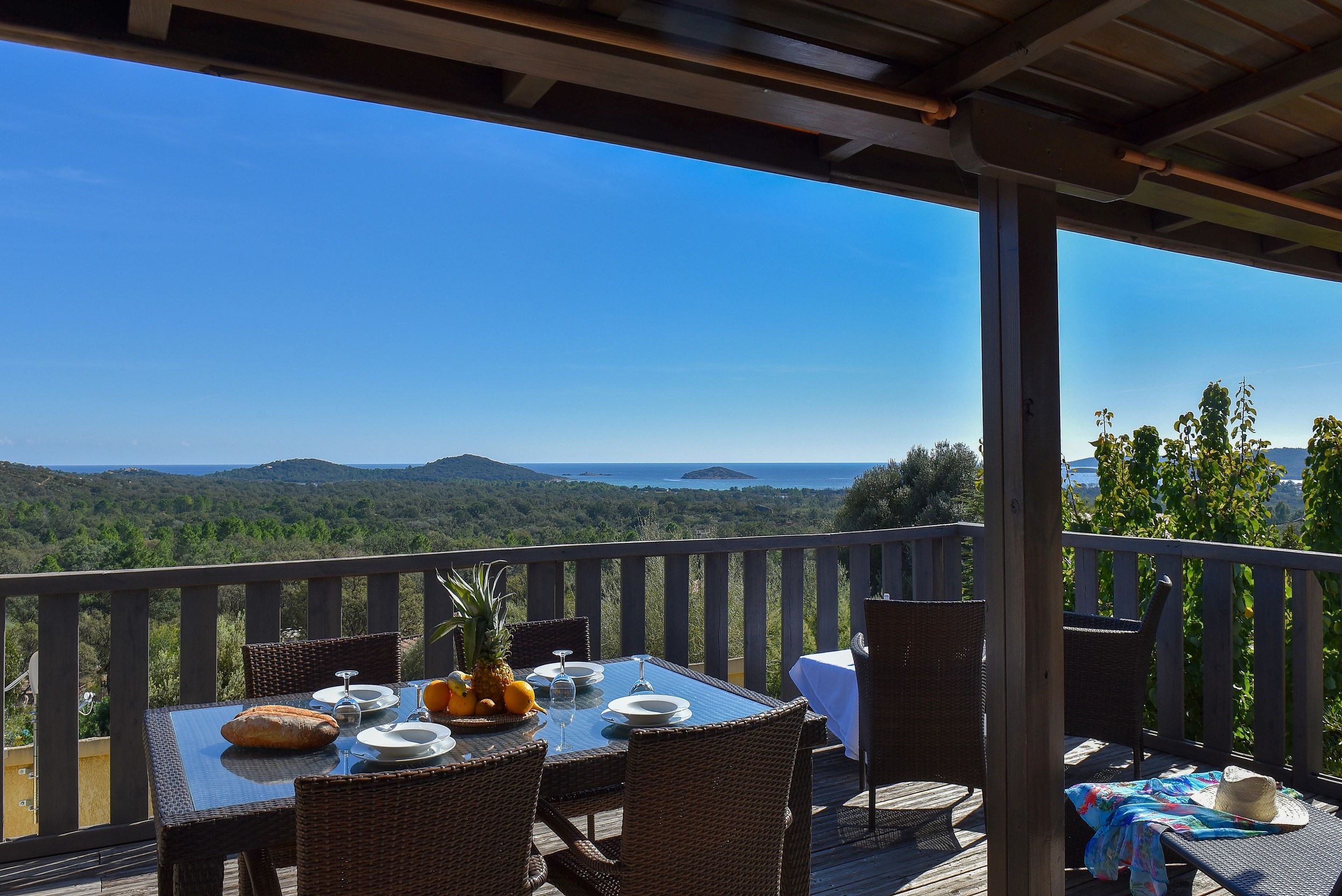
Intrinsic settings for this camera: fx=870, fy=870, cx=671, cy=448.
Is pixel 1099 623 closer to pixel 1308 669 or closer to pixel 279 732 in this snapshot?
pixel 1308 669

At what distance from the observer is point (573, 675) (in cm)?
259

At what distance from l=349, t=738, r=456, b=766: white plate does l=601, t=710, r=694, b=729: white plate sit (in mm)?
399

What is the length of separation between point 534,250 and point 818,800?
26.0m

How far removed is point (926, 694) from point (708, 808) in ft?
5.80

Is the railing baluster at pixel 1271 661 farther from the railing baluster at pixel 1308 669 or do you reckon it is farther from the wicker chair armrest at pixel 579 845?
the wicker chair armrest at pixel 579 845

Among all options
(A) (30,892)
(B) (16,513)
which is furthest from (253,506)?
(A) (30,892)

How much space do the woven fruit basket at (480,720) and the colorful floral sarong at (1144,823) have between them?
5.82 feet

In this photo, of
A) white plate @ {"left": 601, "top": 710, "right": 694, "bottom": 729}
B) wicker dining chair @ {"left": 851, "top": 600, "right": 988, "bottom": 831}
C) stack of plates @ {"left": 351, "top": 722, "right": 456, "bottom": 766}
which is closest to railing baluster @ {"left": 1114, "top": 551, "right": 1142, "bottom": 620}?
wicker dining chair @ {"left": 851, "top": 600, "right": 988, "bottom": 831}

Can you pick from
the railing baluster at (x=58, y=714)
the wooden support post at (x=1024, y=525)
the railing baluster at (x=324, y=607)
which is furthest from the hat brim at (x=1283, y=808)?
the railing baluster at (x=58, y=714)

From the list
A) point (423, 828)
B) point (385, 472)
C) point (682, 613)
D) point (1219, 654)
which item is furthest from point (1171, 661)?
point (385, 472)

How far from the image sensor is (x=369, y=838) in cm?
141

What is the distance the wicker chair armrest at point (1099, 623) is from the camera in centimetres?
359

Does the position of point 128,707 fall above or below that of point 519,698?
below

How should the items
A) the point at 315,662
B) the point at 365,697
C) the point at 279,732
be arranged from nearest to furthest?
1. the point at 279,732
2. the point at 365,697
3. the point at 315,662
